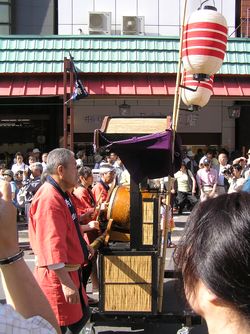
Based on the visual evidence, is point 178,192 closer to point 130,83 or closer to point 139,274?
point 130,83

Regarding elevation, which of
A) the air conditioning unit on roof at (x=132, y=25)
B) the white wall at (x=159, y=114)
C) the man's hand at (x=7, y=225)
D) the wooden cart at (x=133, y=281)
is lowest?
the wooden cart at (x=133, y=281)

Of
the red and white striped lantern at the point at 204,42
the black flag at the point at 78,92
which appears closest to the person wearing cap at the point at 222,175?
the black flag at the point at 78,92

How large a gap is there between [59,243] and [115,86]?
9146 mm

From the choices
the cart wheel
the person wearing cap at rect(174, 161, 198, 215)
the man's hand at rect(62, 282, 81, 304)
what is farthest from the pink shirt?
the man's hand at rect(62, 282, 81, 304)

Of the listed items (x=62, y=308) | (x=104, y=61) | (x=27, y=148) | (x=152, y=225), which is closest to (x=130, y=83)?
(x=104, y=61)

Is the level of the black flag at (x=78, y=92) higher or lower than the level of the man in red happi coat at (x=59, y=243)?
higher

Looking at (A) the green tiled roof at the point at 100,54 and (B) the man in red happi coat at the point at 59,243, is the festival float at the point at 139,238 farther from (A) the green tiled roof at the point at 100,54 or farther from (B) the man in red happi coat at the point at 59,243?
(A) the green tiled roof at the point at 100,54

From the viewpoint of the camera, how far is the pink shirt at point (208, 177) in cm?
1093

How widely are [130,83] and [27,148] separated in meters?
4.19

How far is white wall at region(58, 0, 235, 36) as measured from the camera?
1363 cm

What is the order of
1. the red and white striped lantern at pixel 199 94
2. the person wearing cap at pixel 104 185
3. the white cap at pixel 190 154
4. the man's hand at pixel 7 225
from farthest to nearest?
the white cap at pixel 190 154 → the person wearing cap at pixel 104 185 → the red and white striped lantern at pixel 199 94 → the man's hand at pixel 7 225

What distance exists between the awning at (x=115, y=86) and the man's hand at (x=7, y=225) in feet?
33.7

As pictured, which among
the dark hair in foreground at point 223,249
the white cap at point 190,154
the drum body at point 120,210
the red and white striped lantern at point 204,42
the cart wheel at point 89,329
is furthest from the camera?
the white cap at point 190,154

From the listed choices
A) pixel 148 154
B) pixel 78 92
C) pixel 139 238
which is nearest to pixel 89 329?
pixel 139 238
